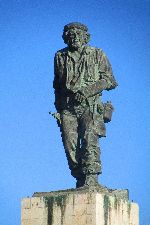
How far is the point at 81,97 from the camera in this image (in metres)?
14.0

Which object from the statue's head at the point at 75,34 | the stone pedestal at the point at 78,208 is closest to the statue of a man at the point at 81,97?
the statue's head at the point at 75,34

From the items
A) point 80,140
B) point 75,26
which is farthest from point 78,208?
point 75,26

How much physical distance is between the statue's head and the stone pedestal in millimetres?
3506

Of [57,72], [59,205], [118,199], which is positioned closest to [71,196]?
[59,205]

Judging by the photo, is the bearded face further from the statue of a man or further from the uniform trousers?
the uniform trousers

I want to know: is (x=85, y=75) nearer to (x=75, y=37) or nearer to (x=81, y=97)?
(x=81, y=97)

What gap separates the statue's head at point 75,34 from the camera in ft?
46.8

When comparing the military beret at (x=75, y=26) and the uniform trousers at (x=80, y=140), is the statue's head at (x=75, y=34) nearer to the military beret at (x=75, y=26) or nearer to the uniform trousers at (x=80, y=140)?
the military beret at (x=75, y=26)

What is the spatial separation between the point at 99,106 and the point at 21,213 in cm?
303

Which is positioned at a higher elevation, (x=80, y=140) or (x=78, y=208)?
(x=80, y=140)

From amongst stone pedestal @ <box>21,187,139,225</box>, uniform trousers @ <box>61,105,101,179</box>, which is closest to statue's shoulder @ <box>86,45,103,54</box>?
uniform trousers @ <box>61,105,101,179</box>

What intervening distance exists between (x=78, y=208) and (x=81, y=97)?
265 cm

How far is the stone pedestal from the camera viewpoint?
500 inches

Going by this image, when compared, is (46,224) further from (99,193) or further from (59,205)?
(99,193)
